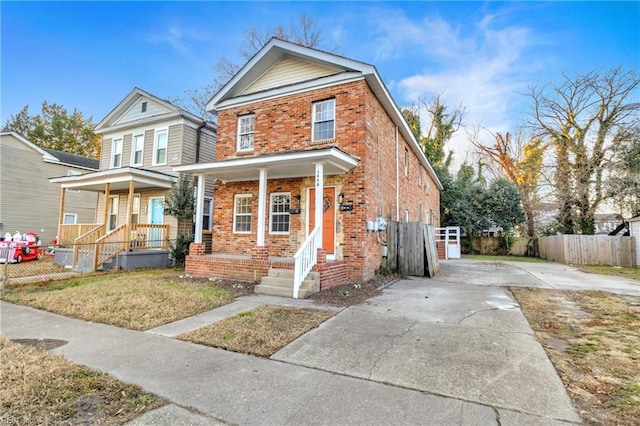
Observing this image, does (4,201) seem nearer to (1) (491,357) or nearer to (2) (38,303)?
(2) (38,303)

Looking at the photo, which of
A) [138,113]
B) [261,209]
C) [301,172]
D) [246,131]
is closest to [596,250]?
[301,172]

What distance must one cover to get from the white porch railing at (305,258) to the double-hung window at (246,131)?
5311 millimetres

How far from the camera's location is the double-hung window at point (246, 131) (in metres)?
11.5

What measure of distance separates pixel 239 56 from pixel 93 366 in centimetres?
2311

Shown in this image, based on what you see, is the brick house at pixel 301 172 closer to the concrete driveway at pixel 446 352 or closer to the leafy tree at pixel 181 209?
the leafy tree at pixel 181 209

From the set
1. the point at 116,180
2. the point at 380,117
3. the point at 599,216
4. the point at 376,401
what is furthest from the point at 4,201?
the point at 599,216

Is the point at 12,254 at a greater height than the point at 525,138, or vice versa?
the point at 525,138

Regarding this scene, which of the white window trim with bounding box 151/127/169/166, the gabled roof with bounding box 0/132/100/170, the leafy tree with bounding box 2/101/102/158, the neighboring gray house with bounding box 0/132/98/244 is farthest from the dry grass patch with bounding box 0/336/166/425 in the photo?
the leafy tree with bounding box 2/101/102/158

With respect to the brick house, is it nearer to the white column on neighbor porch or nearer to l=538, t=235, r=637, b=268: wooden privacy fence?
the white column on neighbor porch

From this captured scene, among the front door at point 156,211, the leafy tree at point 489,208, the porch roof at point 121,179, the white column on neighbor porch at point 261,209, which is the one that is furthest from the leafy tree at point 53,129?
the leafy tree at point 489,208

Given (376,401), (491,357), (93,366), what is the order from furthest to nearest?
(491,357)
(93,366)
(376,401)

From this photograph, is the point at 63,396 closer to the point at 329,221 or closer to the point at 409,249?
the point at 329,221

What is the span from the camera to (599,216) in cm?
2044

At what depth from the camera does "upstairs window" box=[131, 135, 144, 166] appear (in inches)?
626
